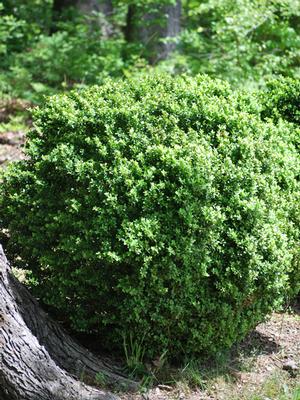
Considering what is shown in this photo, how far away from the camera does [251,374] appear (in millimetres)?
4391

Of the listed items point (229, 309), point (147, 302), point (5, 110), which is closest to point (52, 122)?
point (147, 302)

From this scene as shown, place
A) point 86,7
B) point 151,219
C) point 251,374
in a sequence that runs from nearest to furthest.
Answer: point 151,219, point 251,374, point 86,7

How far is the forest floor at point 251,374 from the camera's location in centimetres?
409

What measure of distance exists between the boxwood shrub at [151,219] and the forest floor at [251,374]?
192 mm

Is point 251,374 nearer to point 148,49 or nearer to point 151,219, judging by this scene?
point 151,219

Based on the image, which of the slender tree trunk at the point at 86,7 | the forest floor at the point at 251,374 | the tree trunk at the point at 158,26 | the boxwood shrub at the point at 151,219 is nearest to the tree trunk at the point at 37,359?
the boxwood shrub at the point at 151,219

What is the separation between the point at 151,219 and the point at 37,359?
956 millimetres

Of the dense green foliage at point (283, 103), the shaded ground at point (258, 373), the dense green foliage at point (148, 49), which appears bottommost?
the shaded ground at point (258, 373)

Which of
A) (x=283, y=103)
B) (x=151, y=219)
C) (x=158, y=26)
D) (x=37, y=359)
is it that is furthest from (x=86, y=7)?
(x=37, y=359)

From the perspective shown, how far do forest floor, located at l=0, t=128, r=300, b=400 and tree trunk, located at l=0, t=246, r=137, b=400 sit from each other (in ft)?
0.84

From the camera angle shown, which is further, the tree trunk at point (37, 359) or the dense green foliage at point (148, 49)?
the dense green foliage at point (148, 49)

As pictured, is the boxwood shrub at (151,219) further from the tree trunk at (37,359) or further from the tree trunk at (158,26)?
the tree trunk at (158,26)

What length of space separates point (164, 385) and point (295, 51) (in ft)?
21.2

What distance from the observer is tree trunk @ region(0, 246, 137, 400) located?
3510 mm
